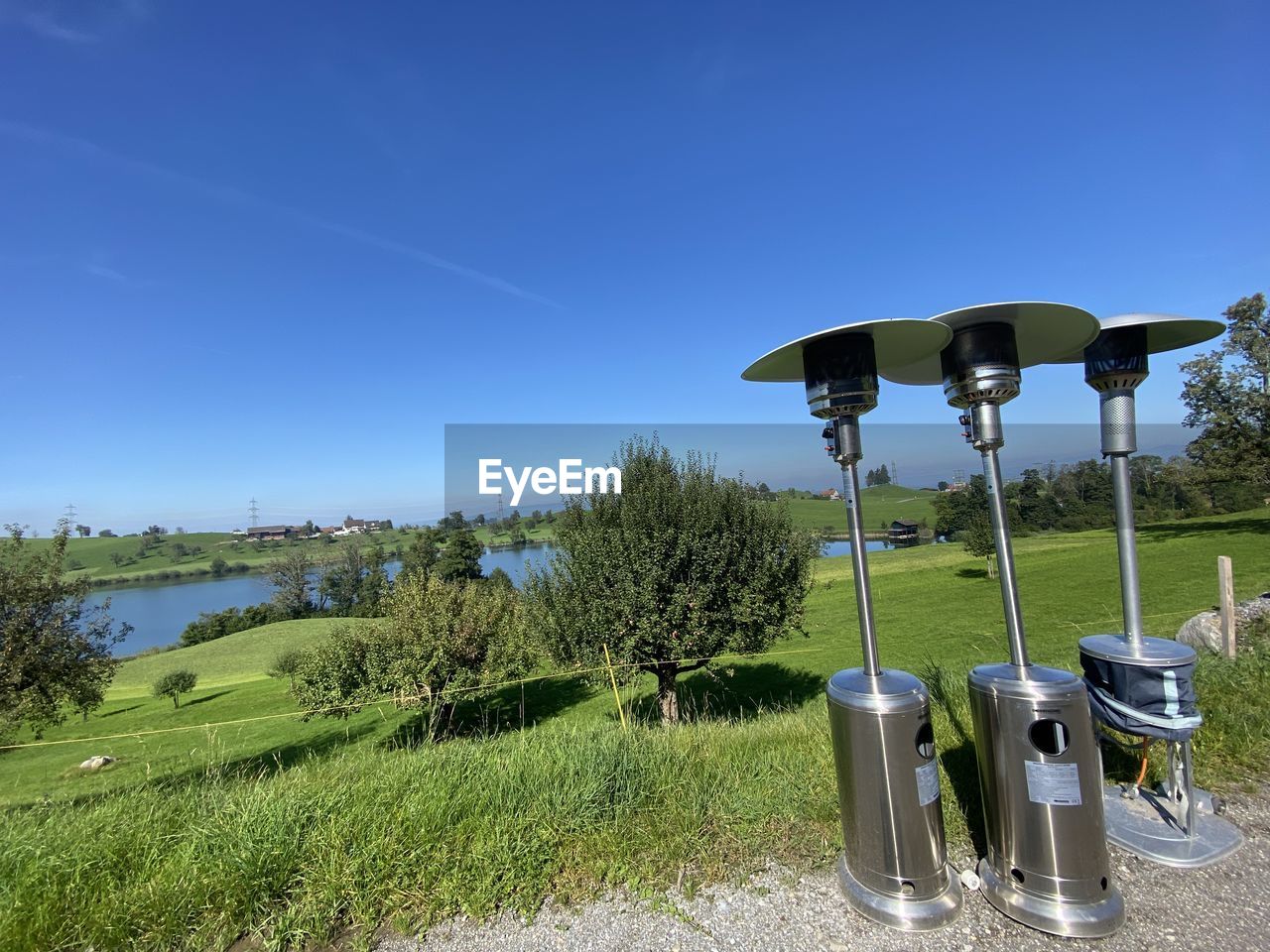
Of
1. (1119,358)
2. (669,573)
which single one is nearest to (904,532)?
(669,573)

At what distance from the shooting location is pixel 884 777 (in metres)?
2.47

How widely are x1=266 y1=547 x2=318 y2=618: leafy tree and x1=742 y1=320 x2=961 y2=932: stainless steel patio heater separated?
283 ft

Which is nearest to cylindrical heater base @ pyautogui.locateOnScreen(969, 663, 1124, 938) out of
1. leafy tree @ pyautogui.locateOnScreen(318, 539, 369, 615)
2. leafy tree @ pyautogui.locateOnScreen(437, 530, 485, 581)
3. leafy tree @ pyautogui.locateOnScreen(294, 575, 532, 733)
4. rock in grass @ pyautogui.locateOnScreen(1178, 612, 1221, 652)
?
rock in grass @ pyautogui.locateOnScreen(1178, 612, 1221, 652)

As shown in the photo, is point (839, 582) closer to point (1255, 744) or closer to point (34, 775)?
point (1255, 744)

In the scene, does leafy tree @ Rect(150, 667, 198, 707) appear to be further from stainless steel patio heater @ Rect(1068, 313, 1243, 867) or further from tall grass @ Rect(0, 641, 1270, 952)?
stainless steel patio heater @ Rect(1068, 313, 1243, 867)

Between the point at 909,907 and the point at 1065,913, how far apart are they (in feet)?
1.97

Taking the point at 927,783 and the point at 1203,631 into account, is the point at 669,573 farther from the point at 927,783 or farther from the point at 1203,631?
the point at 1203,631

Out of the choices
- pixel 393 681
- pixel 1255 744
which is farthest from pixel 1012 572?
pixel 393 681

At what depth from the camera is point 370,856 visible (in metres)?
2.68

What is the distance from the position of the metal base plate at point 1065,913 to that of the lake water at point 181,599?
172 feet

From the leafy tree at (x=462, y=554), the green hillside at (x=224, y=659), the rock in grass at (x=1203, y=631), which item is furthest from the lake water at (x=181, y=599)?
the rock in grass at (x=1203, y=631)

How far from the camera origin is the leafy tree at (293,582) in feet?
247

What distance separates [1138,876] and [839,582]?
3881 centimetres

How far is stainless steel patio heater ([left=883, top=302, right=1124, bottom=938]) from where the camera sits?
2.30 metres
